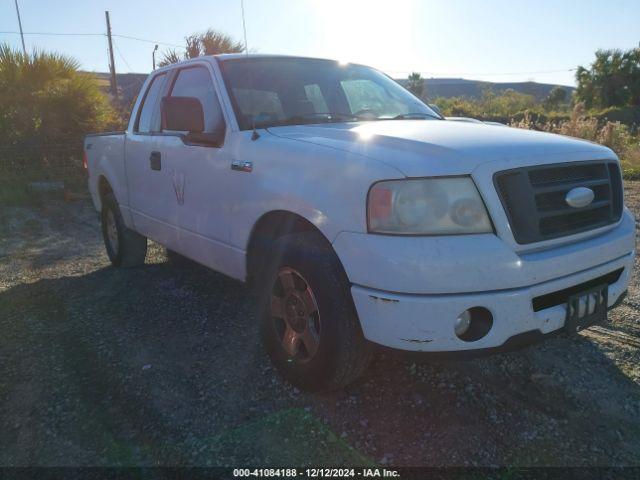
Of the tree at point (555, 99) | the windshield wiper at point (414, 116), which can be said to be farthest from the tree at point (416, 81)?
the windshield wiper at point (414, 116)

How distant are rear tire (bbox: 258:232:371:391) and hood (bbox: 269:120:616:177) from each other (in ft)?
1.75

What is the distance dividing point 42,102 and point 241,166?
9658mm

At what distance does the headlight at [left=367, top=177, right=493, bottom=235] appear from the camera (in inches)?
92.1

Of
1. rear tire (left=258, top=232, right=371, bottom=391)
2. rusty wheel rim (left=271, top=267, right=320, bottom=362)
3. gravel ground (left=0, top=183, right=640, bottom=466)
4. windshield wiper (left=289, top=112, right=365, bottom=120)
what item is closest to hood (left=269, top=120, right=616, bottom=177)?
windshield wiper (left=289, top=112, right=365, bottom=120)

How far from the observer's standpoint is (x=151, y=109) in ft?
15.4

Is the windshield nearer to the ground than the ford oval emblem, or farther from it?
farther from it

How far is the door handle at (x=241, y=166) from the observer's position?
123 inches

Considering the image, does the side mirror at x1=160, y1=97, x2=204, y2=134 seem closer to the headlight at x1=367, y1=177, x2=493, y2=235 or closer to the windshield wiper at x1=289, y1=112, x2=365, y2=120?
the windshield wiper at x1=289, y1=112, x2=365, y2=120

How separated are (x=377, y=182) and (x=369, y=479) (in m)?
1.26

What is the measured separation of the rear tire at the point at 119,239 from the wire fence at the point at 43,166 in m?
5.40

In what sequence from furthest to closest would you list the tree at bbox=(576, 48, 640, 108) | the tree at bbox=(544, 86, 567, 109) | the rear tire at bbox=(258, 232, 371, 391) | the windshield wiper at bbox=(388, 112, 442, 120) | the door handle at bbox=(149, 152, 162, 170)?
1. the tree at bbox=(544, 86, 567, 109)
2. the tree at bbox=(576, 48, 640, 108)
3. the door handle at bbox=(149, 152, 162, 170)
4. the windshield wiper at bbox=(388, 112, 442, 120)
5. the rear tire at bbox=(258, 232, 371, 391)

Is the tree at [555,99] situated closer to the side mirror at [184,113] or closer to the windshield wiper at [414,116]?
the windshield wiper at [414,116]

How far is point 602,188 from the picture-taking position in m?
2.87

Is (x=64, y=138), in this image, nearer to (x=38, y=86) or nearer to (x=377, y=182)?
(x=38, y=86)
